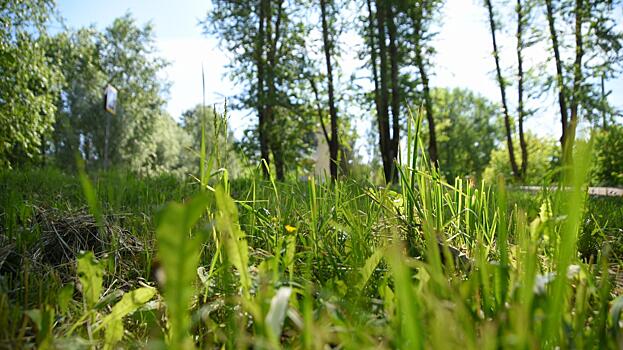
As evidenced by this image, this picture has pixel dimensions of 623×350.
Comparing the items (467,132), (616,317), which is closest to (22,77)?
(616,317)

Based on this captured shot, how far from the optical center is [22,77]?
6039 mm

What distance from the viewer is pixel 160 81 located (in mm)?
33656

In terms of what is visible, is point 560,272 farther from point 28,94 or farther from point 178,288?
point 28,94

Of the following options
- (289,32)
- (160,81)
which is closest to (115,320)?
(289,32)

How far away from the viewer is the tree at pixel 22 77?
18.4 feet

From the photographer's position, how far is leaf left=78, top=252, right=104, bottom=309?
79cm


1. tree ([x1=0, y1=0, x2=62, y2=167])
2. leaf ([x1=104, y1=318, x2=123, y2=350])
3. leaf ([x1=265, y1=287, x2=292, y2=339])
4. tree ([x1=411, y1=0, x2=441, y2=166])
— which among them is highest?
tree ([x1=411, y1=0, x2=441, y2=166])

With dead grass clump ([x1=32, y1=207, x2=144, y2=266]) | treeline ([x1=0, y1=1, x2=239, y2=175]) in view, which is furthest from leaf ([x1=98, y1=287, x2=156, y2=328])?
treeline ([x1=0, y1=1, x2=239, y2=175])

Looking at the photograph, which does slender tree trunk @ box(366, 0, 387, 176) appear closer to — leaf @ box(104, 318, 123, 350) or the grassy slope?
the grassy slope

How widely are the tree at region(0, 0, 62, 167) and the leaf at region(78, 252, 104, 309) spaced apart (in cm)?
567

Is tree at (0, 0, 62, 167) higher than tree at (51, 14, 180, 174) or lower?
lower

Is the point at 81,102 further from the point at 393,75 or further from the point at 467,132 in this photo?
the point at 467,132

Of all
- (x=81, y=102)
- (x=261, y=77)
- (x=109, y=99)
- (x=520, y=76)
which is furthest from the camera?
(x=81, y=102)

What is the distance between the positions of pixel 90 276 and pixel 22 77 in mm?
6795
